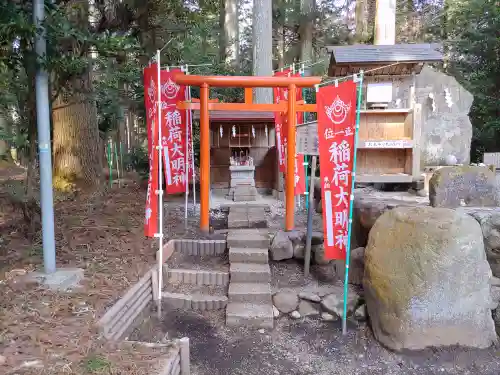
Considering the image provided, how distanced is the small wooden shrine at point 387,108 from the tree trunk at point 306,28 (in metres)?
10.4

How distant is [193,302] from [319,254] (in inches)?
91.9

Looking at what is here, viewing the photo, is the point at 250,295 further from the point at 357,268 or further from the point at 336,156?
the point at 336,156

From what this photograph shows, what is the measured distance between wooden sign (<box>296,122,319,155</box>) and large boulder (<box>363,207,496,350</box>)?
191 centimetres

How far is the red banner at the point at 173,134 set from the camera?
23.4 ft

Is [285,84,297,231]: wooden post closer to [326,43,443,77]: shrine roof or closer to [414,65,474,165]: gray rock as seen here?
[326,43,443,77]: shrine roof

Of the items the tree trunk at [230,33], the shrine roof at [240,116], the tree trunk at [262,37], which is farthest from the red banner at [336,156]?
the tree trunk at [230,33]

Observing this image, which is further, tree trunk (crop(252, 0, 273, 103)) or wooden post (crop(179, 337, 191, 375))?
tree trunk (crop(252, 0, 273, 103))

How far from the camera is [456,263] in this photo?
4.58 meters

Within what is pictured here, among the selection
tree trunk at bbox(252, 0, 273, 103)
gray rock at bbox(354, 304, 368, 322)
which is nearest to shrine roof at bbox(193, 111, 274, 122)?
tree trunk at bbox(252, 0, 273, 103)

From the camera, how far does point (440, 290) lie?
15.0 ft

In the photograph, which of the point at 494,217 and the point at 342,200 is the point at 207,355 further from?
the point at 494,217

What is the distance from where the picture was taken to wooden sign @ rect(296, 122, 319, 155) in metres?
5.84

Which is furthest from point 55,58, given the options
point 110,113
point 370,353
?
point 110,113

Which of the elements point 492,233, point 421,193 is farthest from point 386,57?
point 492,233
